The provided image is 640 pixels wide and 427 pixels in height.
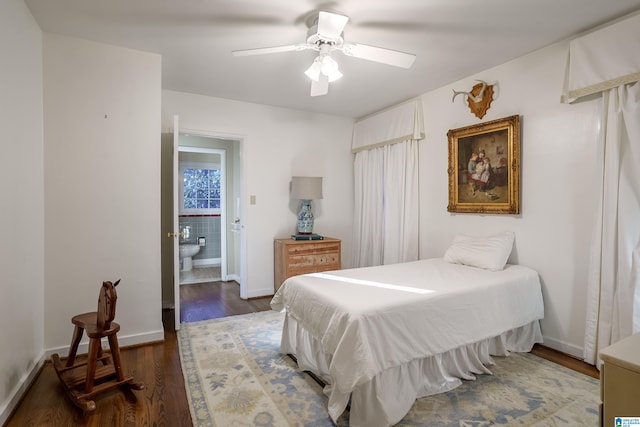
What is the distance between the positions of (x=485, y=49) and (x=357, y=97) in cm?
151

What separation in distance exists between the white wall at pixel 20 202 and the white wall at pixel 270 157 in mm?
1428

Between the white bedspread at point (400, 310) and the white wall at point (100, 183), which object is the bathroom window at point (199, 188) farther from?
the white bedspread at point (400, 310)

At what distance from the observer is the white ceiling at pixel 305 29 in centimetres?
208

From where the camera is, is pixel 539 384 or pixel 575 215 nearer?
pixel 539 384

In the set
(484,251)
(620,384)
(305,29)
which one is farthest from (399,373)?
(305,29)

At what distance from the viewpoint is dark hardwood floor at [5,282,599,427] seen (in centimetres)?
175

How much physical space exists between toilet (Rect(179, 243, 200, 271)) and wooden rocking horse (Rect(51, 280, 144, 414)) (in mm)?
3740

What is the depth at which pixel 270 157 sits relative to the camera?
4176 mm

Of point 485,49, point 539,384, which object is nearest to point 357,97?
point 485,49

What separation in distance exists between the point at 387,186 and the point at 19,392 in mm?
3714

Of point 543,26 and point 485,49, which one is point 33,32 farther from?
point 543,26

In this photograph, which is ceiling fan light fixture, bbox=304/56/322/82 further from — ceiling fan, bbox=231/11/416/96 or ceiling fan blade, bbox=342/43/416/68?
ceiling fan blade, bbox=342/43/416/68

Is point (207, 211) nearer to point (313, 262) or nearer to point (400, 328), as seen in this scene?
point (313, 262)

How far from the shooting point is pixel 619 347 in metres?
1.04
